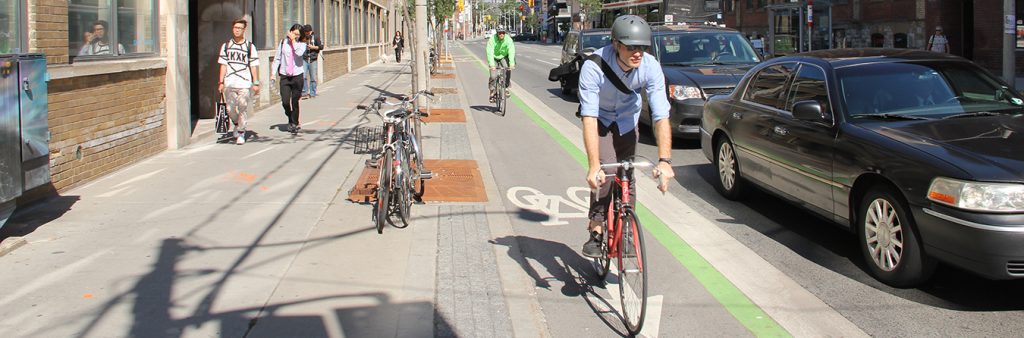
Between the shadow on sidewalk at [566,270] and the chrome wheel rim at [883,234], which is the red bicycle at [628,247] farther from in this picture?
the chrome wheel rim at [883,234]

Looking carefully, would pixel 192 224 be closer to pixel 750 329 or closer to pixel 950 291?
pixel 750 329

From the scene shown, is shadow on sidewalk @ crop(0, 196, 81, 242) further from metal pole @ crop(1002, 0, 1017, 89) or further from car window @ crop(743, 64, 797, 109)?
metal pole @ crop(1002, 0, 1017, 89)

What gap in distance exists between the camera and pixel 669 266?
20.6ft

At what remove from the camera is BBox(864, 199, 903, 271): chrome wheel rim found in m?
5.52

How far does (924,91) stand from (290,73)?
371 inches

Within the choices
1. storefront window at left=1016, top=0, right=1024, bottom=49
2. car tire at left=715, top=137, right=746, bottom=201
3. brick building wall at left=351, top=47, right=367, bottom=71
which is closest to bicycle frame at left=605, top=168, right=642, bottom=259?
car tire at left=715, top=137, right=746, bottom=201

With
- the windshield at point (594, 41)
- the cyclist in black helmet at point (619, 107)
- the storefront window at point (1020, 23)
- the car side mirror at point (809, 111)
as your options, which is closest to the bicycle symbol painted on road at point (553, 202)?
the car side mirror at point (809, 111)

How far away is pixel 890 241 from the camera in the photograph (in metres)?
5.57

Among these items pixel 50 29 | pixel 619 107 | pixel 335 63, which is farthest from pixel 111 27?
pixel 335 63

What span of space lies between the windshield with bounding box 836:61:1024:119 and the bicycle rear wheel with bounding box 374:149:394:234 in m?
3.49

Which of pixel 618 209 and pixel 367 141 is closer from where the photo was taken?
pixel 618 209

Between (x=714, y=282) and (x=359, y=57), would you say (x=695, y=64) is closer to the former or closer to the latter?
(x=714, y=282)

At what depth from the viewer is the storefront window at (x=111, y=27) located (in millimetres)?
9062

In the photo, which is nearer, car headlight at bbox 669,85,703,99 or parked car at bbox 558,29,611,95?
car headlight at bbox 669,85,703,99
